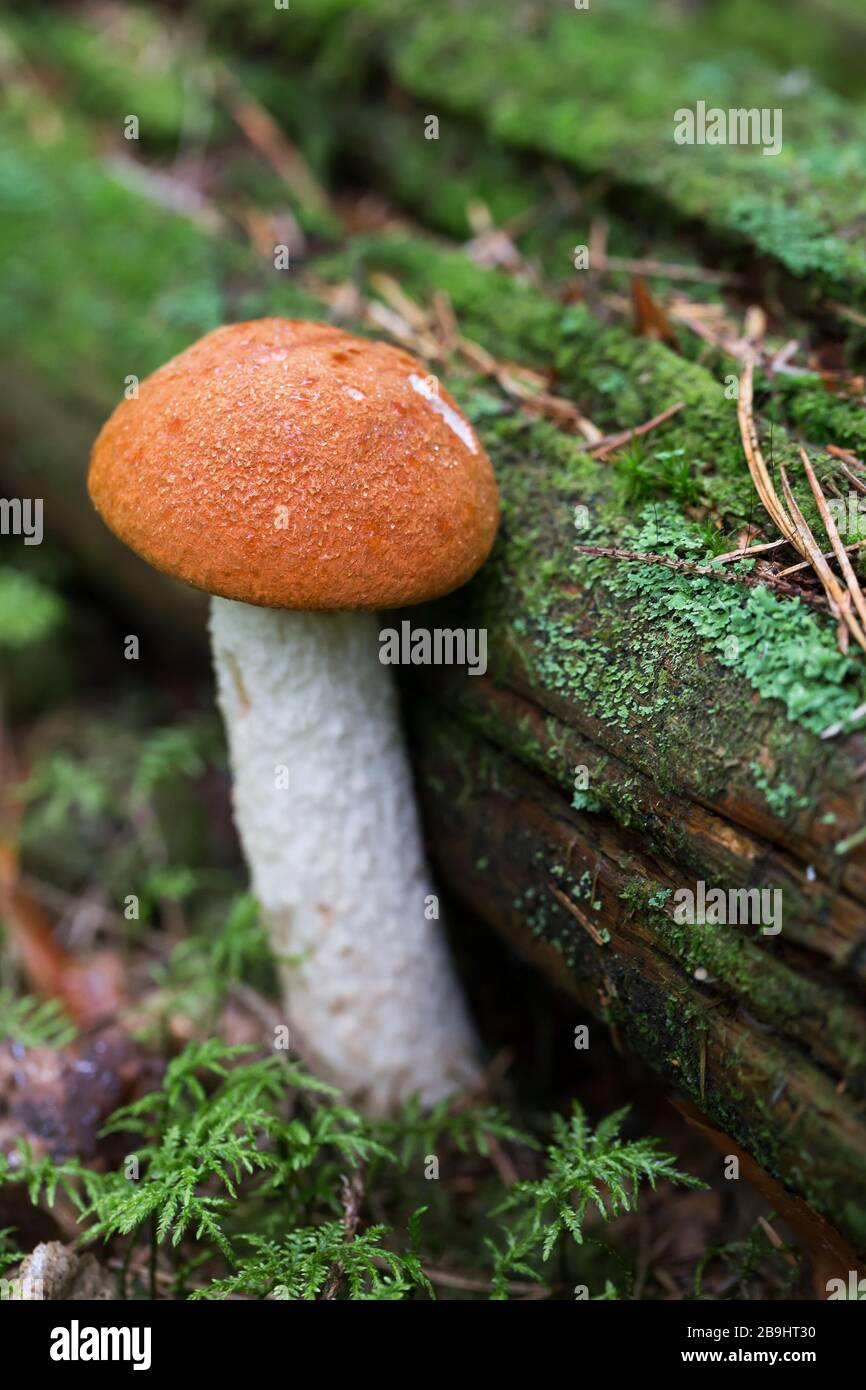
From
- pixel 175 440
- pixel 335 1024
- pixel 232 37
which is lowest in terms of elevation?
pixel 335 1024

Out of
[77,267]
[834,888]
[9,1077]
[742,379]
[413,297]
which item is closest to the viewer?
[834,888]

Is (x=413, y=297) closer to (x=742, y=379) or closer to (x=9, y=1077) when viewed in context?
(x=742, y=379)

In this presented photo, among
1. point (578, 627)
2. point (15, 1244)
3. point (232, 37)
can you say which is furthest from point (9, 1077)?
point (232, 37)

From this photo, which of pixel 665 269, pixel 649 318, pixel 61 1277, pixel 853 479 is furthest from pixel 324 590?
pixel 665 269

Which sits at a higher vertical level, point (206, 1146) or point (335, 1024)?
point (335, 1024)

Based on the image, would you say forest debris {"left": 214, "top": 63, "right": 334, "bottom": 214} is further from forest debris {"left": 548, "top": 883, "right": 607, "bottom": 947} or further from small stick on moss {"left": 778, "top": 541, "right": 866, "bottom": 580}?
forest debris {"left": 548, "top": 883, "right": 607, "bottom": 947}

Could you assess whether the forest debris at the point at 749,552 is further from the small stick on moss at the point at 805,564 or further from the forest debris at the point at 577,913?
the forest debris at the point at 577,913

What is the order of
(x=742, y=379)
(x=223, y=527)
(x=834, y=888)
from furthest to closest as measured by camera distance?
(x=742, y=379), (x=223, y=527), (x=834, y=888)
